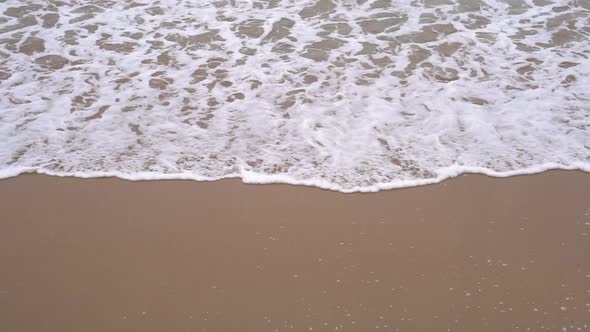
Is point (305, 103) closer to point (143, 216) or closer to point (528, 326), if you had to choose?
point (143, 216)

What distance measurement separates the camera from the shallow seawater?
3.57 m

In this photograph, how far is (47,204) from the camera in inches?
127

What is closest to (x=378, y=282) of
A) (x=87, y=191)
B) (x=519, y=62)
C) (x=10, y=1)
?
(x=87, y=191)

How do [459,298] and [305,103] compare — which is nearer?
[459,298]

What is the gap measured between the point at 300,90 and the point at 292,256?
1.95 meters

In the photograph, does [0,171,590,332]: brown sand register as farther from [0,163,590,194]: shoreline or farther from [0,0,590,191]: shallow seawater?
[0,0,590,191]: shallow seawater

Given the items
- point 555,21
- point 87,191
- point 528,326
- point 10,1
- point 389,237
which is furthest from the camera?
point 10,1

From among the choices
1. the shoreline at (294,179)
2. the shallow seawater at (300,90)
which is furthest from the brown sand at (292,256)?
the shallow seawater at (300,90)

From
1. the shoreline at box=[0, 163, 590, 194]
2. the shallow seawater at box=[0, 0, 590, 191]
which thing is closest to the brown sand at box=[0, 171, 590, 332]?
the shoreline at box=[0, 163, 590, 194]

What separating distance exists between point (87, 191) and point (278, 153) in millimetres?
1270

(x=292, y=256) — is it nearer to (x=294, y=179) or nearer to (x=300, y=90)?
(x=294, y=179)

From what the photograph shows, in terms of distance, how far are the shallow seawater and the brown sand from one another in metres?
0.23

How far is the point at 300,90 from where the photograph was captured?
441cm

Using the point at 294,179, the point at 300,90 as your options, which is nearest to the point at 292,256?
the point at 294,179
